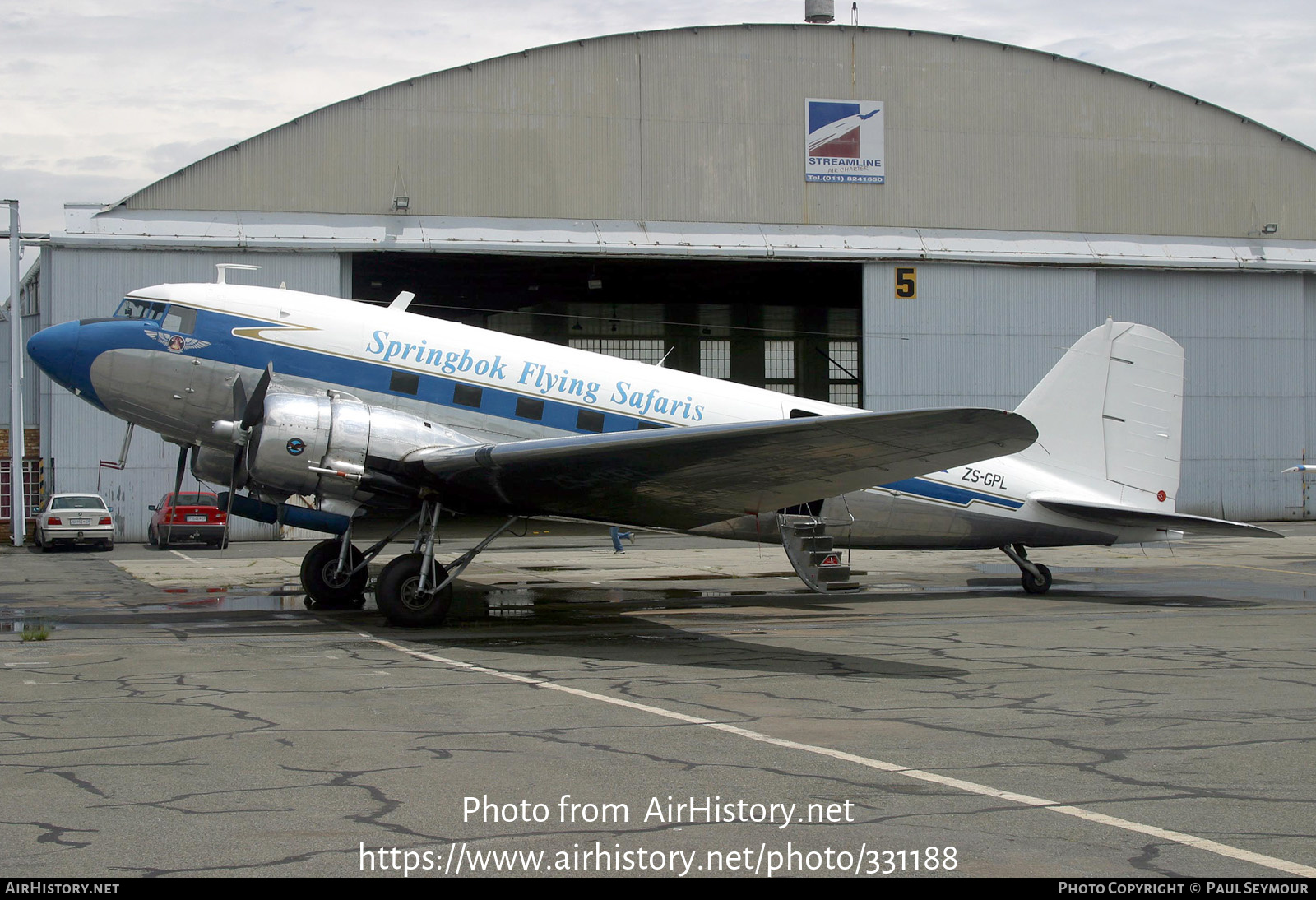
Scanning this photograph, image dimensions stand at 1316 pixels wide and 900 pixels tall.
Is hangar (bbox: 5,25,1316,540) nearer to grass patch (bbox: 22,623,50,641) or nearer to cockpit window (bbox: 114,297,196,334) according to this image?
cockpit window (bbox: 114,297,196,334)

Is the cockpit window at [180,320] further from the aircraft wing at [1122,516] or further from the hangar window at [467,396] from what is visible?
the aircraft wing at [1122,516]

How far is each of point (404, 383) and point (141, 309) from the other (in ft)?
11.6

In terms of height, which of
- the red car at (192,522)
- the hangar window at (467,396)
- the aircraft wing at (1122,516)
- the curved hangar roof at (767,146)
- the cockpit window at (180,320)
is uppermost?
the curved hangar roof at (767,146)

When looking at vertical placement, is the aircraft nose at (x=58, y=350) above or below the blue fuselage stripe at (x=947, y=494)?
above

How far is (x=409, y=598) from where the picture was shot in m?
13.2

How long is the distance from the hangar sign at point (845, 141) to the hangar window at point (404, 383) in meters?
22.4

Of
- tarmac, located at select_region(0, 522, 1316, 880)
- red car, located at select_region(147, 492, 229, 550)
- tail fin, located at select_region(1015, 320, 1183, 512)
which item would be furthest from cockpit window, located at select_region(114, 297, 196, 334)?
red car, located at select_region(147, 492, 229, 550)

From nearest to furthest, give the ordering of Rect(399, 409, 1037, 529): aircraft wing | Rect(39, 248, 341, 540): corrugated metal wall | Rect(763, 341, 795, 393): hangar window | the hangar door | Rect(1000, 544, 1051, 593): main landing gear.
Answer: Rect(399, 409, 1037, 529): aircraft wing < Rect(1000, 544, 1051, 593): main landing gear < Rect(39, 248, 341, 540): corrugated metal wall < the hangar door < Rect(763, 341, 795, 393): hangar window

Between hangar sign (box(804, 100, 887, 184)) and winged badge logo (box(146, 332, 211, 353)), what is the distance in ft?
76.9

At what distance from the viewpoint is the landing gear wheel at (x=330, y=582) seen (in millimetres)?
15617

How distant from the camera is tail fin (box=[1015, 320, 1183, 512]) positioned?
17.2 m

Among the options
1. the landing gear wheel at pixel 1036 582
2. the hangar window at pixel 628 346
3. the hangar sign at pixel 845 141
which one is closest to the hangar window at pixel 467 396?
the landing gear wheel at pixel 1036 582

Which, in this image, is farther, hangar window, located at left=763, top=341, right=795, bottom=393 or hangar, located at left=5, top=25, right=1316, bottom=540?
hangar window, located at left=763, top=341, right=795, bottom=393

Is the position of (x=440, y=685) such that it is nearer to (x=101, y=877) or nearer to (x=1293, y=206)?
(x=101, y=877)
